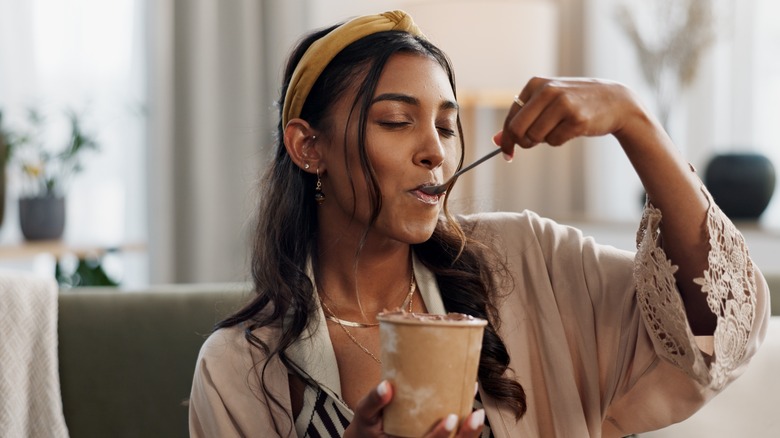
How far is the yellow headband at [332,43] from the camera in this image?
1.52 metres

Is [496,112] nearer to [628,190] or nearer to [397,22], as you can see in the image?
[628,190]

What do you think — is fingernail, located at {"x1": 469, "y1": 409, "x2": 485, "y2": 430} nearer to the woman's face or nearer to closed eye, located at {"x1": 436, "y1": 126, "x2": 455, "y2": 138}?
the woman's face

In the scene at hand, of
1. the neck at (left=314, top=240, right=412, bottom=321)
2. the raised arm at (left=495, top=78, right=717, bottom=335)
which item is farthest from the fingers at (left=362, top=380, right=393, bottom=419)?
the neck at (left=314, top=240, right=412, bottom=321)

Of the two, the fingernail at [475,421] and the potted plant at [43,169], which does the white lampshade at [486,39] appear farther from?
the fingernail at [475,421]

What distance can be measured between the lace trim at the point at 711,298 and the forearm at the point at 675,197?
0.6 inches

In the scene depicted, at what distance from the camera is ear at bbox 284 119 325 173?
157 cm

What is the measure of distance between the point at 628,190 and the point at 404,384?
310 centimetres

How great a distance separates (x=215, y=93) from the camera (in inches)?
145

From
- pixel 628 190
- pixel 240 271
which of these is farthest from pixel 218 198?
pixel 628 190

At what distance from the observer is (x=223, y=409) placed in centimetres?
150

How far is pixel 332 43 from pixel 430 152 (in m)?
0.27

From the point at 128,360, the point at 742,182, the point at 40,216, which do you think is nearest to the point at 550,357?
the point at 128,360

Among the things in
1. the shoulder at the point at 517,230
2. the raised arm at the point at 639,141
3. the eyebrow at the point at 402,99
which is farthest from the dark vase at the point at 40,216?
the raised arm at the point at 639,141

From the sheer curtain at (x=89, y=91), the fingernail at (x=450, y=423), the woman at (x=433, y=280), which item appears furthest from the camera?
the sheer curtain at (x=89, y=91)
